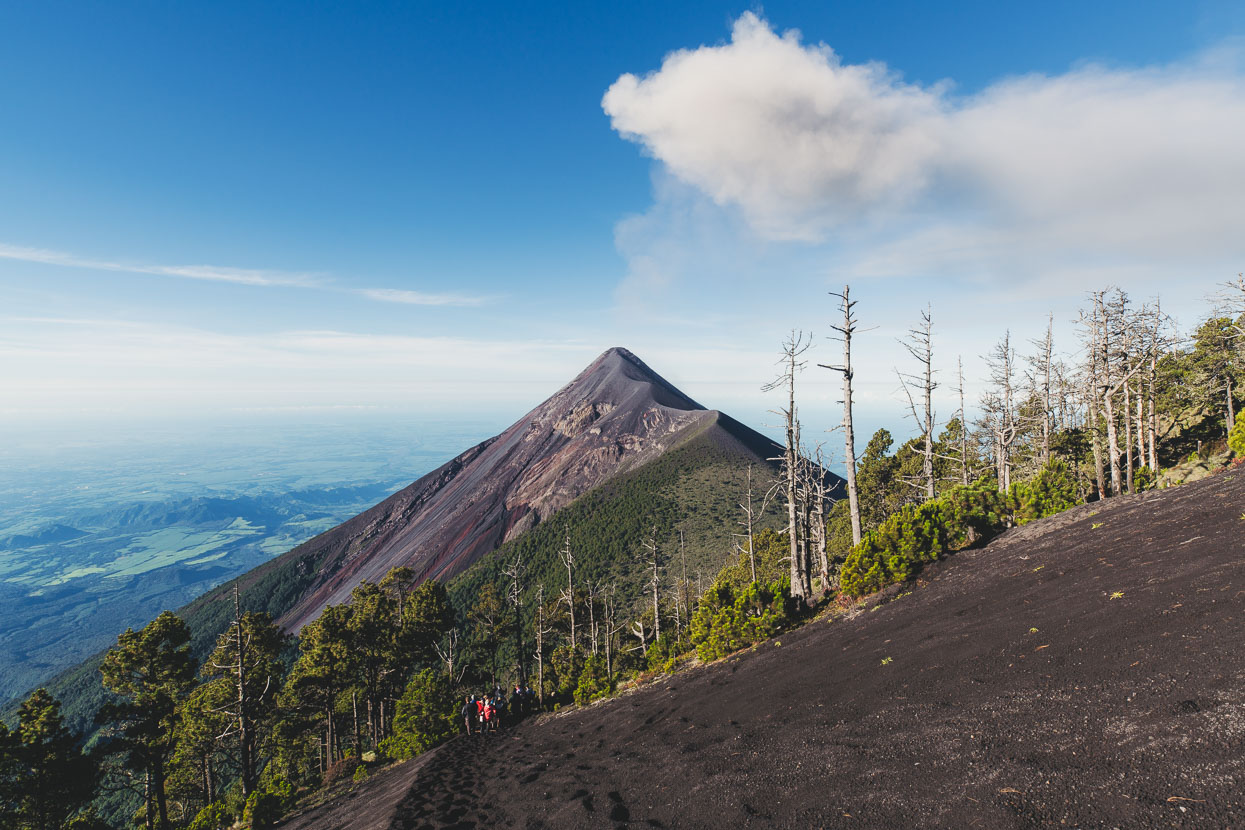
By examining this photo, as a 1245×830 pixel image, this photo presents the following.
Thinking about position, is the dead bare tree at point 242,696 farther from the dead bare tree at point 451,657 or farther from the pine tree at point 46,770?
the dead bare tree at point 451,657

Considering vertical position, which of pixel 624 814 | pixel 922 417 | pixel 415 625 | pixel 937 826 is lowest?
pixel 415 625

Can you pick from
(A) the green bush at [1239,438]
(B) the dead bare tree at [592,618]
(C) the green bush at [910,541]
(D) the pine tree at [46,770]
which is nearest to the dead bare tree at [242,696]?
(D) the pine tree at [46,770]

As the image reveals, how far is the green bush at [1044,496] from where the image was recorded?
67.5 ft

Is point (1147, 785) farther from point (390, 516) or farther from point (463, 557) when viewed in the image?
point (390, 516)

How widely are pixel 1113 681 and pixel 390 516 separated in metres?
160

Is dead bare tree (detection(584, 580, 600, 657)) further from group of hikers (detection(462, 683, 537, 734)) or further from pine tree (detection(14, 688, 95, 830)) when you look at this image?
pine tree (detection(14, 688, 95, 830))

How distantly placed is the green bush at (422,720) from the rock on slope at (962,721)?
123 inches

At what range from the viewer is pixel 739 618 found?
760 inches

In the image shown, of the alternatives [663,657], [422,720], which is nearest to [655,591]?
[663,657]

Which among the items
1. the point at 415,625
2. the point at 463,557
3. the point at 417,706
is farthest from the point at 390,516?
the point at 417,706

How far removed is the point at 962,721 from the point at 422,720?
832 inches

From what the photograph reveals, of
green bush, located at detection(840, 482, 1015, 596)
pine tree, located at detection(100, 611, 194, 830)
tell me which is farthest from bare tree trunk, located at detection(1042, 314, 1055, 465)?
pine tree, located at detection(100, 611, 194, 830)

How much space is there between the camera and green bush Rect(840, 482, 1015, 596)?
1845cm

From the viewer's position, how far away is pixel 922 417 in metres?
28.0
